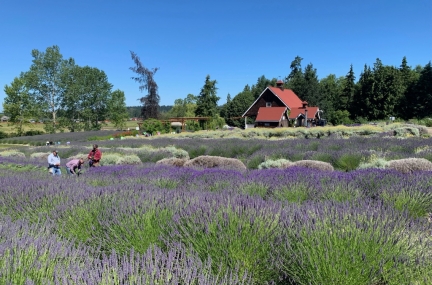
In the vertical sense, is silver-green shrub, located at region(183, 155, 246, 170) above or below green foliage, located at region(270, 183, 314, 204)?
below

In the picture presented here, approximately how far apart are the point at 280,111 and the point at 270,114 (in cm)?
128

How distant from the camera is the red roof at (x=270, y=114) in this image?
3856 centimetres

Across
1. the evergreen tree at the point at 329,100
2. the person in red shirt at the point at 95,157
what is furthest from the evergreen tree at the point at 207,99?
the person in red shirt at the point at 95,157

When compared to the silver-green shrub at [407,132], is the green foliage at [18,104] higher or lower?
higher

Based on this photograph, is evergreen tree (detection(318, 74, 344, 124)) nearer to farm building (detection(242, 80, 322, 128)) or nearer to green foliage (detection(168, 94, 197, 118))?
farm building (detection(242, 80, 322, 128))

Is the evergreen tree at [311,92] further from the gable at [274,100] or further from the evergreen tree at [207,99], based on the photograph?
the evergreen tree at [207,99]

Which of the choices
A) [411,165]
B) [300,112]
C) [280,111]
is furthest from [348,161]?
[300,112]

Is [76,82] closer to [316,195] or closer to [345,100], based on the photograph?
[345,100]

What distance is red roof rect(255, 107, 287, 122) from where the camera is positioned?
38562 mm

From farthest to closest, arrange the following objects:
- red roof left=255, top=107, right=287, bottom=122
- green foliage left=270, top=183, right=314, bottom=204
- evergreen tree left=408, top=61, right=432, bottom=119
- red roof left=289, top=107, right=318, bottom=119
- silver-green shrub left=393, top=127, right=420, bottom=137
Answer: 1. evergreen tree left=408, top=61, right=432, bottom=119
2. red roof left=289, top=107, right=318, bottom=119
3. red roof left=255, top=107, right=287, bottom=122
4. silver-green shrub left=393, top=127, right=420, bottom=137
5. green foliage left=270, top=183, right=314, bottom=204

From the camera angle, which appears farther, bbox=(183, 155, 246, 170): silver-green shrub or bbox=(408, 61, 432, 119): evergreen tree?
bbox=(408, 61, 432, 119): evergreen tree

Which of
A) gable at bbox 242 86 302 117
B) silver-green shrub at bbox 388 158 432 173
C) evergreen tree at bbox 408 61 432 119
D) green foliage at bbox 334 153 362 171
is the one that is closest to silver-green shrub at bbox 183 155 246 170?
green foliage at bbox 334 153 362 171

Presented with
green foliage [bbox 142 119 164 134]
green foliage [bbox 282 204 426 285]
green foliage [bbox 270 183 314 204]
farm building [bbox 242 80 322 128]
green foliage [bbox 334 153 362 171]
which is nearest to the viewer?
green foliage [bbox 282 204 426 285]

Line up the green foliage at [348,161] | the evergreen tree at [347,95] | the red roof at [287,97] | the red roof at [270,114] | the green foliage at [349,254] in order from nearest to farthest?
1. the green foliage at [349,254]
2. the green foliage at [348,161]
3. the red roof at [270,114]
4. the red roof at [287,97]
5. the evergreen tree at [347,95]
